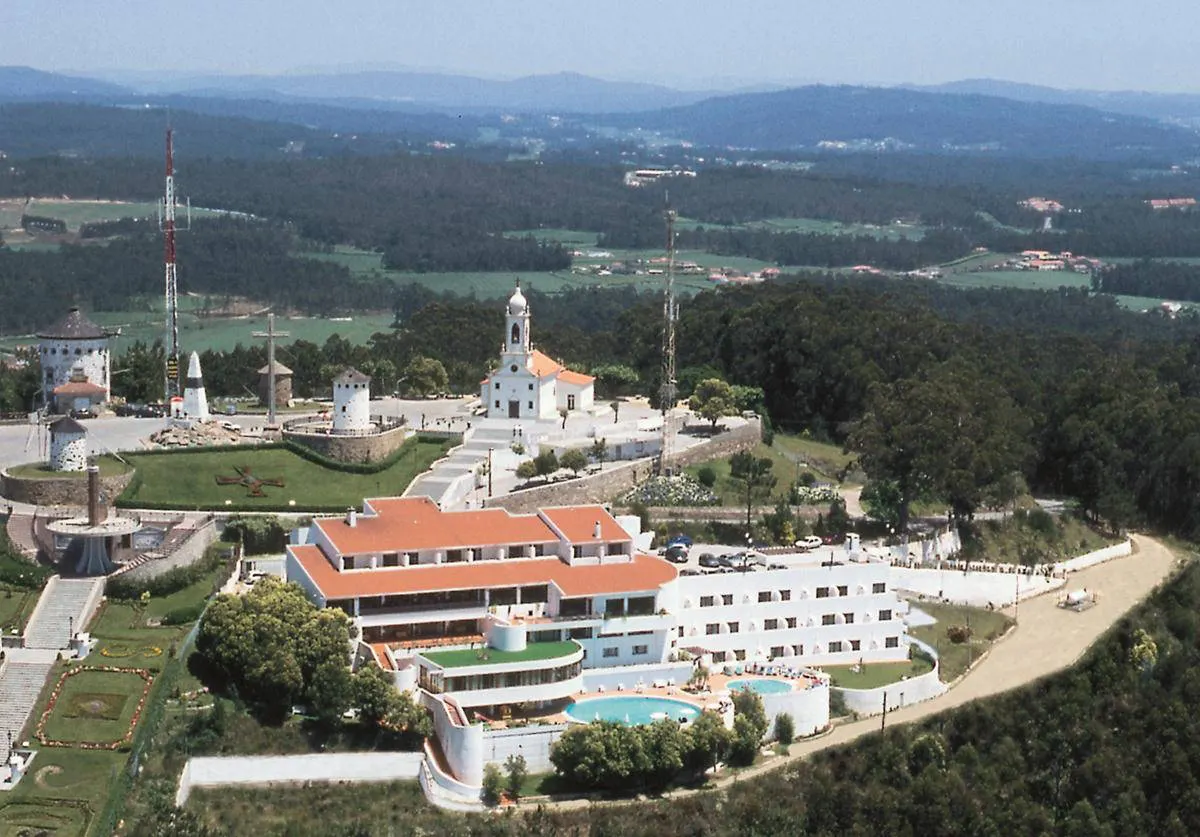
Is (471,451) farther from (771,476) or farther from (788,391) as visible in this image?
(788,391)

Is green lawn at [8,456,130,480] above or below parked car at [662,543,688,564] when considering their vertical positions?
above

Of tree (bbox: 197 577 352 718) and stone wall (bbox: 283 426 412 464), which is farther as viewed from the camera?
stone wall (bbox: 283 426 412 464)

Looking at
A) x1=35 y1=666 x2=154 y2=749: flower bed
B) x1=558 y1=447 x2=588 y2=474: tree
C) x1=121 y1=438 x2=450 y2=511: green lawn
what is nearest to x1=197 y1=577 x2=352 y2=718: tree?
x1=35 y1=666 x2=154 y2=749: flower bed

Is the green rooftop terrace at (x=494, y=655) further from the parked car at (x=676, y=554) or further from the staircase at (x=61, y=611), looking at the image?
the staircase at (x=61, y=611)

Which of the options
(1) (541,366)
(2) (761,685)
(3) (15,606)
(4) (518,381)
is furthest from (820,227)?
(3) (15,606)

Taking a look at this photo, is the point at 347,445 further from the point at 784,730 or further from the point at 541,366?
the point at 784,730

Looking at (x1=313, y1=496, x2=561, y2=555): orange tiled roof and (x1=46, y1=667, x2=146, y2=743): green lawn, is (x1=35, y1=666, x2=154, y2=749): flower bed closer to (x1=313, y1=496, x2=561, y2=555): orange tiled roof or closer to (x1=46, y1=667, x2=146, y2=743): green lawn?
(x1=46, y1=667, x2=146, y2=743): green lawn
